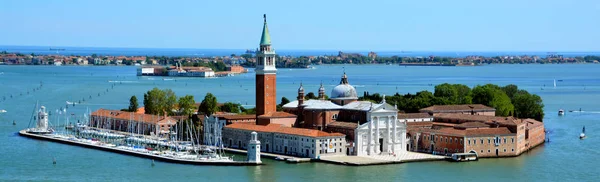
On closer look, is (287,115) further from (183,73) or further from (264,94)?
(183,73)

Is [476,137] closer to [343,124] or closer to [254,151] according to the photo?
[343,124]

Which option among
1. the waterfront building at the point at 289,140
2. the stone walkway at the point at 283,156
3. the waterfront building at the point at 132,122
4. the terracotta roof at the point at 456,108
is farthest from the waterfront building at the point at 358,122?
the waterfront building at the point at 132,122

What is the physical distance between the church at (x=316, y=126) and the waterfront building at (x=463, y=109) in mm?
3809

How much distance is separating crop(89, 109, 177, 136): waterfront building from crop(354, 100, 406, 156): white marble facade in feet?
25.5

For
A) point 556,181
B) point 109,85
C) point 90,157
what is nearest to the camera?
point 556,181

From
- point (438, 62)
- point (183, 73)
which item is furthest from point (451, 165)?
point (438, 62)

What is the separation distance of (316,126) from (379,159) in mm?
3237

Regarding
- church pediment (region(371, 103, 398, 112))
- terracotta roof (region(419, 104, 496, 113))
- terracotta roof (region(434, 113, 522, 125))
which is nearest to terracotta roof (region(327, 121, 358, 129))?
church pediment (region(371, 103, 398, 112))

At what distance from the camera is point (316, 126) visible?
102 feet

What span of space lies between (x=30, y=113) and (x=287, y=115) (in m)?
16.5

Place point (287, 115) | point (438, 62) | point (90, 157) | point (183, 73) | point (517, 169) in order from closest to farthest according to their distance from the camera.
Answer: point (517, 169)
point (90, 157)
point (287, 115)
point (183, 73)
point (438, 62)

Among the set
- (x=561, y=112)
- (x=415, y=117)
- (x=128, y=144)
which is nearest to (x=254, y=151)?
(x=128, y=144)

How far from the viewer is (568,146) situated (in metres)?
32.2

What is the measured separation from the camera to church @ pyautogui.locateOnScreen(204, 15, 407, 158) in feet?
94.7
